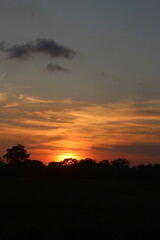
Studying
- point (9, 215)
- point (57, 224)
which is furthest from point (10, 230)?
point (9, 215)

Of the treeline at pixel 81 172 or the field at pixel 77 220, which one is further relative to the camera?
the treeline at pixel 81 172

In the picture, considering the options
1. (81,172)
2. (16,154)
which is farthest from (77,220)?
(16,154)

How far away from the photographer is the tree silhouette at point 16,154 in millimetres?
111350

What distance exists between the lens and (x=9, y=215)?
22609 millimetres

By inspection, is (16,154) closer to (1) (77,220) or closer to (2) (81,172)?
(2) (81,172)

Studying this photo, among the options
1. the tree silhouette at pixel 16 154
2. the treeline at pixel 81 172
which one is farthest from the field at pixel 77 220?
the tree silhouette at pixel 16 154

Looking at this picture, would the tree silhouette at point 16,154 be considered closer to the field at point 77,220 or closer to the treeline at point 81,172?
the treeline at point 81,172

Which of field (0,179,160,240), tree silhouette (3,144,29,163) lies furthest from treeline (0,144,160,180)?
field (0,179,160,240)

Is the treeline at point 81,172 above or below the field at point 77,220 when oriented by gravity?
above

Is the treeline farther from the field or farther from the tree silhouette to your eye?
the field

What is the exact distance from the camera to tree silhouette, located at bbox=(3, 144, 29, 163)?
111 metres

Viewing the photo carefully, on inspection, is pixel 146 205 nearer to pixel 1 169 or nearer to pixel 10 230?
pixel 10 230

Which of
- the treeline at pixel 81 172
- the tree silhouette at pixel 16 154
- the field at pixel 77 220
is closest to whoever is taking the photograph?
the field at pixel 77 220

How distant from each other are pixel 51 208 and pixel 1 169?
5884cm
